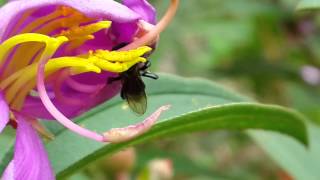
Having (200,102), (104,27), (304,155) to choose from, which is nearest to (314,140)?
(304,155)

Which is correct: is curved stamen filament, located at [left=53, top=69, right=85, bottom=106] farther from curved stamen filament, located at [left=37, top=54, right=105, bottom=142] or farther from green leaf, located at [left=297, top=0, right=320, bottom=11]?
green leaf, located at [left=297, top=0, right=320, bottom=11]

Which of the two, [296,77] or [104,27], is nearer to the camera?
[104,27]

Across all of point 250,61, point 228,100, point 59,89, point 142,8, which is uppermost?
point 142,8

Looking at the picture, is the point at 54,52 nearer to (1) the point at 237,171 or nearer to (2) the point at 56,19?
(2) the point at 56,19

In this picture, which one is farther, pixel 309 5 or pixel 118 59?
pixel 309 5

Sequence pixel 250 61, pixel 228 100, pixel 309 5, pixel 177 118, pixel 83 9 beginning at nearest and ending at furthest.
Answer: pixel 83 9 → pixel 177 118 → pixel 309 5 → pixel 228 100 → pixel 250 61

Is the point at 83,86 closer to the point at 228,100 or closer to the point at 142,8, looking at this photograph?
the point at 142,8

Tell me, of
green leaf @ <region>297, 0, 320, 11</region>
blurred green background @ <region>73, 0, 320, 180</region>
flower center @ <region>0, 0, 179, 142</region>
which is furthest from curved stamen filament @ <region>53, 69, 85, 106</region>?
blurred green background @ <region>73, 0, 320, 180</region>

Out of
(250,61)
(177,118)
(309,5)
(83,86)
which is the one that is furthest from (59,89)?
(250,61)
